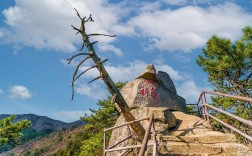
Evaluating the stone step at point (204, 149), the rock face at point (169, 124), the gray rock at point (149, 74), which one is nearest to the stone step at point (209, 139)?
the rock face at point (169, 124)

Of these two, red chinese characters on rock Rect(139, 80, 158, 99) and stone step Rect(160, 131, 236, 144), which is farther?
red chinese characters on rock Rect(139, 80, 158, 99)

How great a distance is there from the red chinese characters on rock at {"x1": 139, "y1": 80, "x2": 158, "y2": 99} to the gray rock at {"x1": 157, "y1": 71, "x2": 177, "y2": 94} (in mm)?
670

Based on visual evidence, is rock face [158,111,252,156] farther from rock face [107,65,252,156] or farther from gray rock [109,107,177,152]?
gray rock [109,107,177,152]

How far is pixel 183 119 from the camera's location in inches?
438

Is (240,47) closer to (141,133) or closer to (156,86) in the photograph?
(156,86)

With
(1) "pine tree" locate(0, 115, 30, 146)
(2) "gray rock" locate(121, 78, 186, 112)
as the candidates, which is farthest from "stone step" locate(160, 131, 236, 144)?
(1) "pine tree" locate(0, 115, 30, 146)

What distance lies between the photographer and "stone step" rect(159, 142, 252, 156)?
21.9ft

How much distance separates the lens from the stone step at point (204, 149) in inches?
262

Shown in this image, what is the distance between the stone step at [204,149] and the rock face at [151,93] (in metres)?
5.15

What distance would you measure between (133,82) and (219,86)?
6.88 metres

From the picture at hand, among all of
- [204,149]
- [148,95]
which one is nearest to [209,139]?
[204,149]

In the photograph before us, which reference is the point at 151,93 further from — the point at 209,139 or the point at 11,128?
the point at 11,128

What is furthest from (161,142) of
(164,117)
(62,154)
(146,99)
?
(62,154)

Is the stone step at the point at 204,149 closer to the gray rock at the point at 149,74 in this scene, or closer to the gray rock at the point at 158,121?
the gray rock at the point at 158,121
